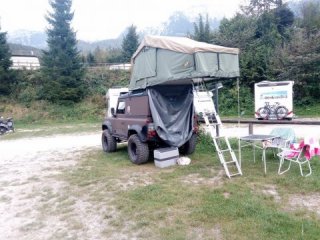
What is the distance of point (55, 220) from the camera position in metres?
4.11

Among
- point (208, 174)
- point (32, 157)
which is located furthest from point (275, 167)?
point (32, 157)

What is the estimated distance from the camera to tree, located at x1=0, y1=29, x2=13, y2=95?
24375 mm

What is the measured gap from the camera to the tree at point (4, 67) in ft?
80.0

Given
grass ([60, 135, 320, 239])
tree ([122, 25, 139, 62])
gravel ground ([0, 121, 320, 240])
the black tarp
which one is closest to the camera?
grass ([60, 135, 320, 239])

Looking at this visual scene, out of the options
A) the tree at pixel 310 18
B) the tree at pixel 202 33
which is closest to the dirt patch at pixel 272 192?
the tree at pixel 310 18

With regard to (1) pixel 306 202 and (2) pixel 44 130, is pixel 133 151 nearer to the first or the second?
(1) pixel 306 202

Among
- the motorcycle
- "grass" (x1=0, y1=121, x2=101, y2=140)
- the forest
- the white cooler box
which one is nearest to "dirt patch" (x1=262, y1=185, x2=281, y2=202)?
the white cooler box

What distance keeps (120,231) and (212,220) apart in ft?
3.68

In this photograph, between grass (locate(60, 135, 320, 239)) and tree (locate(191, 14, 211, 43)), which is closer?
grass (locate(60, 135, 320, 239))

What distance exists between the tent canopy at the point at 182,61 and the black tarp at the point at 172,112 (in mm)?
246

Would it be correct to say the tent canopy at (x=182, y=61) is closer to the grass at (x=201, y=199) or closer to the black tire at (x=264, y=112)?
the grass at (x=201, y=199)

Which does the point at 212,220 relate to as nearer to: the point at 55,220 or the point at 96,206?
the point at 96,206

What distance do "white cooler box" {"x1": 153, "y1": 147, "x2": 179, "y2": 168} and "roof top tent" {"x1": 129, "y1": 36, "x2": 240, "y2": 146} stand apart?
0.28m

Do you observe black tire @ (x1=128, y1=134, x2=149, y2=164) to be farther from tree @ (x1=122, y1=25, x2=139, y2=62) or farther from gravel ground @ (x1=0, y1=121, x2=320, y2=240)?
tree @ (x1=122, y1=25, x2=139, y2=62)
